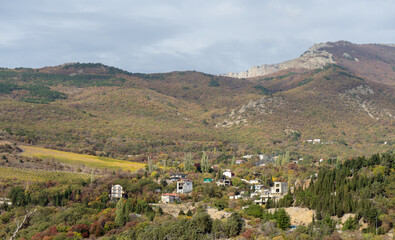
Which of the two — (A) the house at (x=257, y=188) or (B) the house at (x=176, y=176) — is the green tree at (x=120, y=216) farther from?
(A) the house at (x=257, y=188)

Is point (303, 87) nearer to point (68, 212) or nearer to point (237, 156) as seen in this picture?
point (237, 156)

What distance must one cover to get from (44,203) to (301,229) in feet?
127

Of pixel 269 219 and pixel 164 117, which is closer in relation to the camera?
pixel 269 219

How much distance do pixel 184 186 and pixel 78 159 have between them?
29.8 metres

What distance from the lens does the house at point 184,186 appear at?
78912 millimetres

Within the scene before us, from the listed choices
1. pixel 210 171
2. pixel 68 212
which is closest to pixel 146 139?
pixel 210 171

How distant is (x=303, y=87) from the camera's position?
195 m

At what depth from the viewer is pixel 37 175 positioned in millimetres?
83000

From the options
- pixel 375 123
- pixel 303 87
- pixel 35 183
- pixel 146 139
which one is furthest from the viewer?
pixel 303 87

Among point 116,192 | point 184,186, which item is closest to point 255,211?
point 184,186

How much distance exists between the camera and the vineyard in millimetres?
79938

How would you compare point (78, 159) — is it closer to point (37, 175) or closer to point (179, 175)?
point (37, 175)

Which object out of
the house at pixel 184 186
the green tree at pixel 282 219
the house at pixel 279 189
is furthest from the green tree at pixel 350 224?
the house at pixel 184 186

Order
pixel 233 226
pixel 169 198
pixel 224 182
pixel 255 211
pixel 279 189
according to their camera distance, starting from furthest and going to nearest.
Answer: pixel 224 182
pixel 279 189
pixel 169 198
pixel 255 211
pixel 233 226
